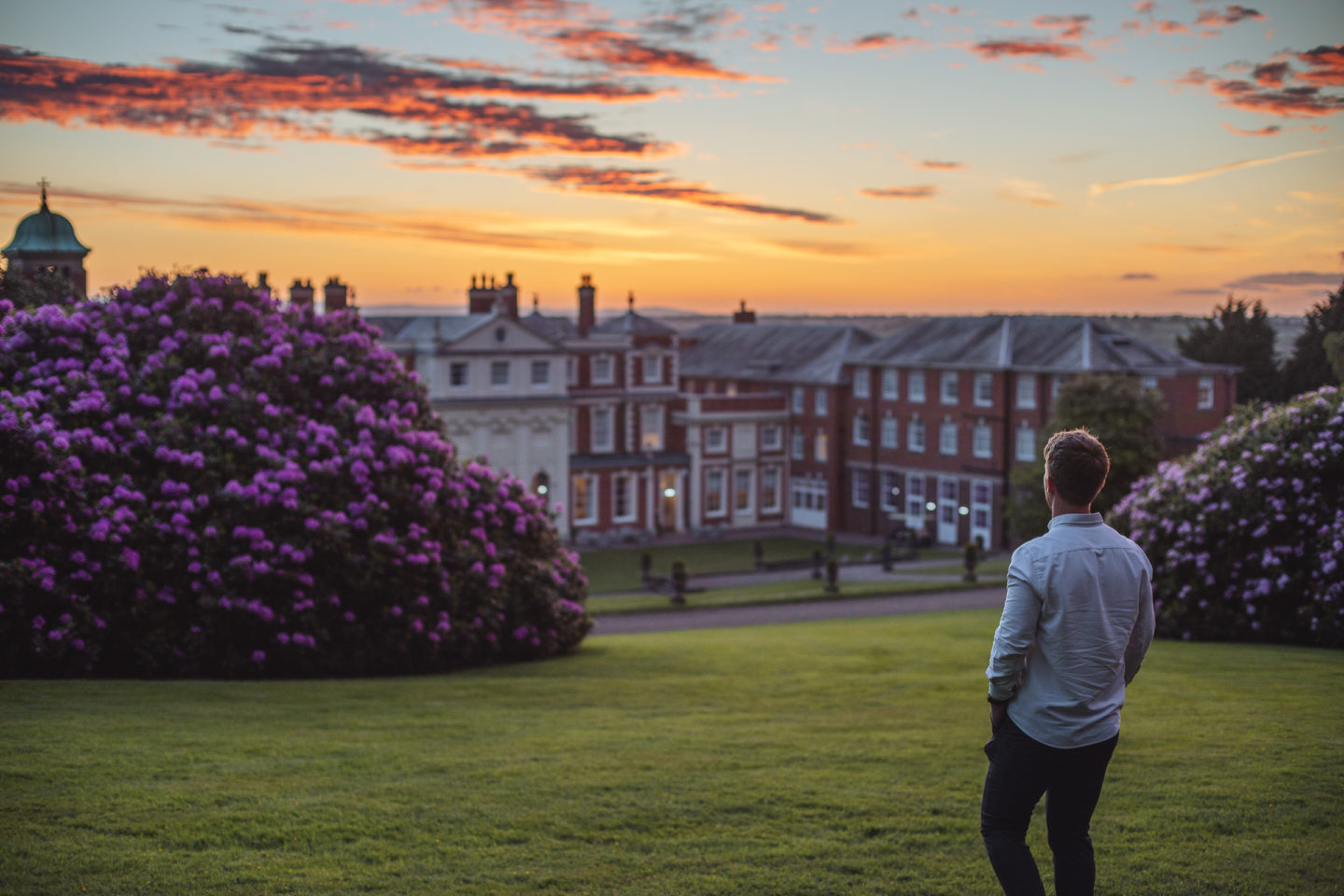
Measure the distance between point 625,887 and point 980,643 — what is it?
13419mm

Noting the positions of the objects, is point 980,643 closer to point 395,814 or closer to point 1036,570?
point 395,814

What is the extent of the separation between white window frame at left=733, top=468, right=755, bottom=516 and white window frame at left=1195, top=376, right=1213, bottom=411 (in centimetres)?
2095

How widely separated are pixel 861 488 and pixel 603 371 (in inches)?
559

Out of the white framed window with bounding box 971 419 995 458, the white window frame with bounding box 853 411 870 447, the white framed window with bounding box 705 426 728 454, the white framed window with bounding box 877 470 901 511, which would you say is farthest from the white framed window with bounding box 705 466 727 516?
the white framed window with bounding box 971 419 995 458

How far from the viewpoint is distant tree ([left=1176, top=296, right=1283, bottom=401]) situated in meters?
56.1

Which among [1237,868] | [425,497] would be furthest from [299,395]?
[1237,868]

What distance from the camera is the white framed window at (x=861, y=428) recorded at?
58.4 m

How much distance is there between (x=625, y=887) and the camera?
6992mm

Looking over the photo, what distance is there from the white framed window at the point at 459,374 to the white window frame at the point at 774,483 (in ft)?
53.0

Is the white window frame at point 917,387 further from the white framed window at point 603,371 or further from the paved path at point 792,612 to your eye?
the paved path at point 792,612

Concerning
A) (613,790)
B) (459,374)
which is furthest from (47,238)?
(613,790)

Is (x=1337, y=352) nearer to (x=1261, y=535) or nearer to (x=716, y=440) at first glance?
(x=1261, y=535)

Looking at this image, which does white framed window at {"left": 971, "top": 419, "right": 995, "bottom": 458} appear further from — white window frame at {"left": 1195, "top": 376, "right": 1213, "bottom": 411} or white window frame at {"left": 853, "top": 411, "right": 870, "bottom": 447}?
white window frame at {"left": 1195, "top": 376, "right": 1213, "bottom": 411}

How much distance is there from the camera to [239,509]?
15.4 meters
